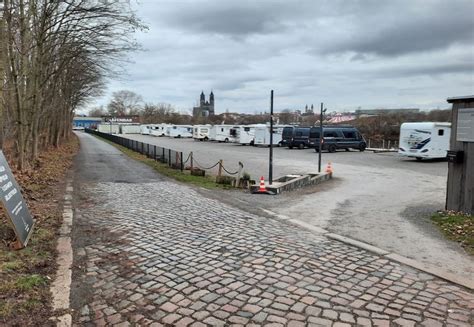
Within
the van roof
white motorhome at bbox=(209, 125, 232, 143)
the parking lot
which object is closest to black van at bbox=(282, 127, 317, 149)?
white motorhome at bbox=(209, 125, 232, 143)

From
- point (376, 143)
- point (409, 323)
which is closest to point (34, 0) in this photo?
point (409, 323)

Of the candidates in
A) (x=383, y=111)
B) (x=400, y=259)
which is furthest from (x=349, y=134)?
(x=400, y=259)

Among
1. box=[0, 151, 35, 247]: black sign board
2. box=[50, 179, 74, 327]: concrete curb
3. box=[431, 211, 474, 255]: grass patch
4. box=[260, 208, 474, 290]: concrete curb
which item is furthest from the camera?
box=[431, 211, 474, 255]: grass patch

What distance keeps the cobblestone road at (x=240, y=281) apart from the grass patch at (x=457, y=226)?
81.2 inches

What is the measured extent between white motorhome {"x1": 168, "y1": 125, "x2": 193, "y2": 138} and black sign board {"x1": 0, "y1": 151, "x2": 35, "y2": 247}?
70.3 m

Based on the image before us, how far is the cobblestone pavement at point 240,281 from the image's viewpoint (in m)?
3.87

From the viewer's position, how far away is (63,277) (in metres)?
4.81

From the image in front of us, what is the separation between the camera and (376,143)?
50.2m

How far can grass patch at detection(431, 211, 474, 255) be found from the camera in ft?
22.3

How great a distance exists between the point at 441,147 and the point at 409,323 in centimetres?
2611

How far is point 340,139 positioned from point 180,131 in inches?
1781

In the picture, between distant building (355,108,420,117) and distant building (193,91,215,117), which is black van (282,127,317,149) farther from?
distant building (193,91,215,117)

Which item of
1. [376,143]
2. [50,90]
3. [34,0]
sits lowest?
[376,143]

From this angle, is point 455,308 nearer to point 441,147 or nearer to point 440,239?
point 440,239
